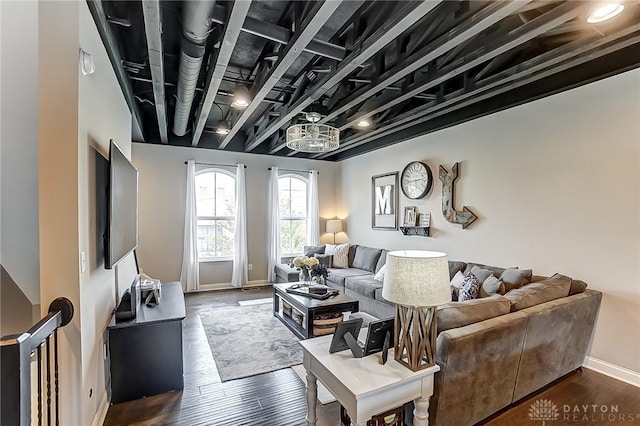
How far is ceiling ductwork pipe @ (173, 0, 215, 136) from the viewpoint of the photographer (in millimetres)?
2006

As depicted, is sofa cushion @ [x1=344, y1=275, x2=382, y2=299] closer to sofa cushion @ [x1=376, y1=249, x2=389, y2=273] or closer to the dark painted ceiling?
sofa cushion @ [x1=376, y1=249, x2=389, y2=273]

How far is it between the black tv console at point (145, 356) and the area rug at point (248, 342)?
1.65 feet

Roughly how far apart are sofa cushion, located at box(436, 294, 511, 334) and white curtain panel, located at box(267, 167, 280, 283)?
4.83 metres

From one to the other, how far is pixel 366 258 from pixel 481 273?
2.32m

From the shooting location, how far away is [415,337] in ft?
5.82

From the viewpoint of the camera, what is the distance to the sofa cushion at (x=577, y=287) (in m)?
2.86

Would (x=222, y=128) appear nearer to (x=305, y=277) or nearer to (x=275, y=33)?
(x=305, y=277)

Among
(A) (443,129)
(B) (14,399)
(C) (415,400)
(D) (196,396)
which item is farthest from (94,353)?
(A) (443,129)

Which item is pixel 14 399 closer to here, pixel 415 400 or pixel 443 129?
pixel 415 400

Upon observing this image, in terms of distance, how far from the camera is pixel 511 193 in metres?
3.73

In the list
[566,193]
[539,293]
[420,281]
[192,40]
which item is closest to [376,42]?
[192,40]

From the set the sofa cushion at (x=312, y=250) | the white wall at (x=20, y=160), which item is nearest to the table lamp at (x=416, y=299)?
the white wall at (x=20, y=160)

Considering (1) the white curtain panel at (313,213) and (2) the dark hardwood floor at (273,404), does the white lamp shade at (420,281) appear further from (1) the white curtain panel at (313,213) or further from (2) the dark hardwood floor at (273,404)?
(1) the white curtain panel at (313,213)

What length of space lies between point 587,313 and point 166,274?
6.15m
